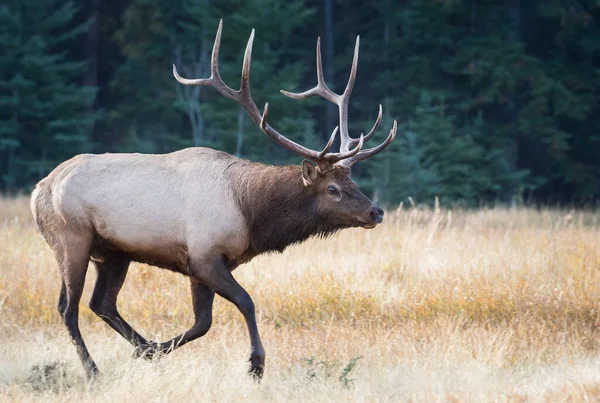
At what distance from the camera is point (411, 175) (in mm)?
24094

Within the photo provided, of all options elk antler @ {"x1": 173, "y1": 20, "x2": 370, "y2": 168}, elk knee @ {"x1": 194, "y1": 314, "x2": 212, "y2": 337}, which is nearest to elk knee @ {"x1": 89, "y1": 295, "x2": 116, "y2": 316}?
elk knee @ {"x1": 194, "y1": 314, "x2": 212, "y2": 337}

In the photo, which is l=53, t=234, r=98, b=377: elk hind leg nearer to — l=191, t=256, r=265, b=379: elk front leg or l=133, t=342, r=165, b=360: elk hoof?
l=133, t=342, r=165, b=360: elk hoof

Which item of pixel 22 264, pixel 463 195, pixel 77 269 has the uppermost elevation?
pixel 77 269

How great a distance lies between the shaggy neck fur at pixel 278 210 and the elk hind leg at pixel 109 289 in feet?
3.33

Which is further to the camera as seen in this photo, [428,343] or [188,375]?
[428,343]

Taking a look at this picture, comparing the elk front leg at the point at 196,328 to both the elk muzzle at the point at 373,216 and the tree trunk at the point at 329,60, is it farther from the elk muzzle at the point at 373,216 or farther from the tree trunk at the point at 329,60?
Answer: the tree trunk at the point at 329,60

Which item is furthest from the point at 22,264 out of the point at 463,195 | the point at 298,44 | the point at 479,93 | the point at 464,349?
the point at 298,44

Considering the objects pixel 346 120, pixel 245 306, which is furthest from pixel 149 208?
pixel 346 120

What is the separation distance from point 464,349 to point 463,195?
19.2m

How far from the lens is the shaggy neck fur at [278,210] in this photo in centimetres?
668

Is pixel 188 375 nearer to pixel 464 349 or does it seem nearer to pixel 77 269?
pixel 77 269


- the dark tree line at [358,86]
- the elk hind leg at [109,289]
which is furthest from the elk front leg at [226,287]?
the dark tree line at [358,86]

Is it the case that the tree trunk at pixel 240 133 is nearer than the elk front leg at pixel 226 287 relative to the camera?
No

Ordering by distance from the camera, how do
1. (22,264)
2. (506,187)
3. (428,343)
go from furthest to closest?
1. (506,187)
2. (22,264)
3. (428,343)
